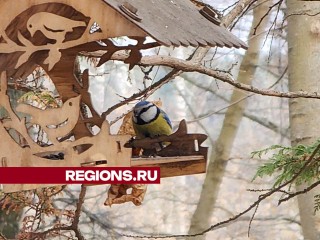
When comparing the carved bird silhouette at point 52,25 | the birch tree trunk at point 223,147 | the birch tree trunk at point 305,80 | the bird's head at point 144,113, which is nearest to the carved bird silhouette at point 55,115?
the carved bird silhouette at point 52,25

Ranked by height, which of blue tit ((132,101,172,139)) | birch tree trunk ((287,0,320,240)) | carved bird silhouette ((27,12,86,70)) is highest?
birch tree trunk ((287,0,320,240))

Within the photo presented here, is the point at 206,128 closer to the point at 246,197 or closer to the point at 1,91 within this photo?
the point at 246,197

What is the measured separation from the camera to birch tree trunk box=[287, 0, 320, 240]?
7.97 feet

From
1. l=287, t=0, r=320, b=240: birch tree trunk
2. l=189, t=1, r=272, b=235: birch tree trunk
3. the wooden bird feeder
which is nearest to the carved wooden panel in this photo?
the wooden bird feeder

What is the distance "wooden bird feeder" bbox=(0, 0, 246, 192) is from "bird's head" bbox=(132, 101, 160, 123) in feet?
0.34

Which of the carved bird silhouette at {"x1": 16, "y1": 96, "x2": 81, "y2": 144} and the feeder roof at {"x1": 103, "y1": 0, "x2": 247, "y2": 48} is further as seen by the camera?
the carved bird silhouette at {"x1": 16, "y1": 96, "x2": 81, "y2": 144}

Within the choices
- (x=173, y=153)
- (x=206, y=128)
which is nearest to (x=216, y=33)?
(x=173, y=153)

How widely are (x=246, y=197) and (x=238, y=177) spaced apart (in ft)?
0.96

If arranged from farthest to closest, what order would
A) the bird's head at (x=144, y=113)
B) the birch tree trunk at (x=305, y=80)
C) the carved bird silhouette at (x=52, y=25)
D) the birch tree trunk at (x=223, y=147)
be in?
the birch tree trunk at (x=223, y=147) < the birch tree trunk at (x=305, y=80) < the bird's head at (x=144, y=113) < the carved bird silhouette at (x=52, y=25)

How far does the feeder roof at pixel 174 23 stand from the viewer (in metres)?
1.11

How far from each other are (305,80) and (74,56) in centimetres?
133

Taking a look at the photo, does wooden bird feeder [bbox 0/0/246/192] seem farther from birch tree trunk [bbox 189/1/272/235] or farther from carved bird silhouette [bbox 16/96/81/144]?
birch tree trunk [bbox 189/1/272/235]

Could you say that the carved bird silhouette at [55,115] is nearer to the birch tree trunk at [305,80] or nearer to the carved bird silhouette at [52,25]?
the carved bird silhouette at [52,25]

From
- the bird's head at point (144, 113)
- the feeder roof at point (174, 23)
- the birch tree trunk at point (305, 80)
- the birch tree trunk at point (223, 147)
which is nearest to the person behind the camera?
the feeder roof at point (174, 23)
